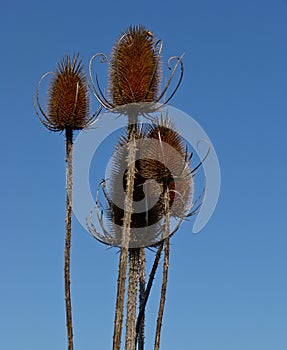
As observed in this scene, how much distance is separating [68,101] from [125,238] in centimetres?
274

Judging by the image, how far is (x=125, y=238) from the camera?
13328 millimetres

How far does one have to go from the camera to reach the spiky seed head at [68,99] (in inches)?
563

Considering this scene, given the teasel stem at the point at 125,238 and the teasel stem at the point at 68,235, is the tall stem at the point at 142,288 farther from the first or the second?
the teasel stem at the point at 68,235

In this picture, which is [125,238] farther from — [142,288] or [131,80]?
[142,288]

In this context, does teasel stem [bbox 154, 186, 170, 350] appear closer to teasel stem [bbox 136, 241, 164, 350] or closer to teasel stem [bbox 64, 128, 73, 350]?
teasel stem [bbox 136, 241, 164, 350]

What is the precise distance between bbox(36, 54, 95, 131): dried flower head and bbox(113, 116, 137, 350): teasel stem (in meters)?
1.02

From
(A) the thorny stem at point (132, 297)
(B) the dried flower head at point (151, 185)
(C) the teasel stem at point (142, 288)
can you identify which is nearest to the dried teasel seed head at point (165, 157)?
(B) the dried flower head at point (151, 185)

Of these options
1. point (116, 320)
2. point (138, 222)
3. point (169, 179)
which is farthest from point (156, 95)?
point (116, 320)

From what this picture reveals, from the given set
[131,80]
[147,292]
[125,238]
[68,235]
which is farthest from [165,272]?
[131,80]

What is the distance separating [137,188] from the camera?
49.1 ft

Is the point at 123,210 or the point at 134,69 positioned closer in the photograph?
the point at 134,69

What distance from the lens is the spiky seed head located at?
1430 centimetres

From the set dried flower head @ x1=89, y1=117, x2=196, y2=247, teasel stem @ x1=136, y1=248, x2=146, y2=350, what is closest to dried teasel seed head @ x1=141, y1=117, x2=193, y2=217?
dried flower head @ x1=89, y1=117, x2=196, y2=247

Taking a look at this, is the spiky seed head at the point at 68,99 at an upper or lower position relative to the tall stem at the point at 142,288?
upper
